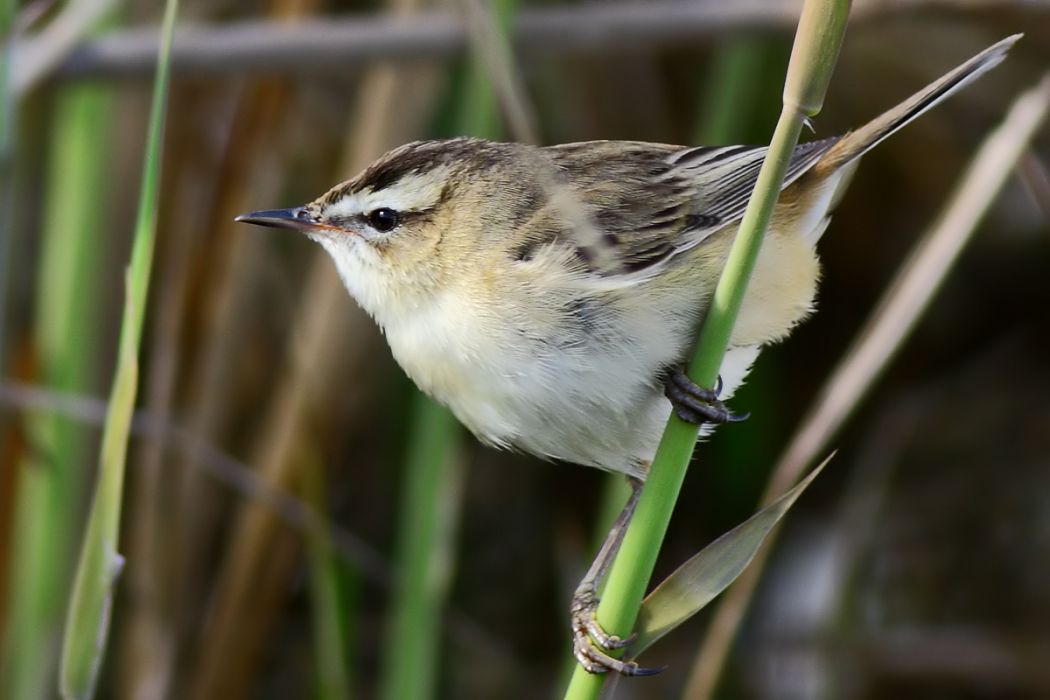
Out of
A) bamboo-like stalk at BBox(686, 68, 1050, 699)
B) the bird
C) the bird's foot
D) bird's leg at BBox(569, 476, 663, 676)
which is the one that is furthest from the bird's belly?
bamboo-like stalk at BBox(686, 68, 1050, 699)

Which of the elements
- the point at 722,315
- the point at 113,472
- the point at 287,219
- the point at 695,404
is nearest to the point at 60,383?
the point at 287,219

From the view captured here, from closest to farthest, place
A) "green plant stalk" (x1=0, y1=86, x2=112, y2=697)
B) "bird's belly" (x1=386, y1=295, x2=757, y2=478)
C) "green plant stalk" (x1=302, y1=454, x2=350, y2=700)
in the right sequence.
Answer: "bird's belly" (x1=386, y1=295, x2=757, y2=478)
"green plant stalk" (x1=302, y1=454, x2=350, y2=700)
"green plant stalk" (x1=0, y1=86, x2=112, y2=697)

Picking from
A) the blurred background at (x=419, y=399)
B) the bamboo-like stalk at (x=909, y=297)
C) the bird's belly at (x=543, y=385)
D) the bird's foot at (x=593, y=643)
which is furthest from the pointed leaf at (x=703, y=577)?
the blurred background at (x=419, y=399)

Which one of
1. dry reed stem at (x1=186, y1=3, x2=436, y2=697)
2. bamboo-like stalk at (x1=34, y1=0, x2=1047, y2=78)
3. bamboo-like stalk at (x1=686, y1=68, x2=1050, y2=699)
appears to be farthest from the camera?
dry reed stem at (x1=186, y1=3, x2=436, y2=697)

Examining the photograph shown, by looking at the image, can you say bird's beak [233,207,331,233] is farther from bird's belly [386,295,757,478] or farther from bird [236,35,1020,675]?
bird's belly [386,295,757,478]

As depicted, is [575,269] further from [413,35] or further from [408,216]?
[413,35]

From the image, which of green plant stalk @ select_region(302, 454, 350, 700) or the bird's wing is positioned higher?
the bird's wing

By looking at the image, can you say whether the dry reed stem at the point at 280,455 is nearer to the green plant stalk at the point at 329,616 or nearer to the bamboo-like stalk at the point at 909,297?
the green plant stalk at the point at 329,616

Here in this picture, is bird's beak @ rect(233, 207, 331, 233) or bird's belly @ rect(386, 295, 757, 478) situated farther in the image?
bird's beak @ rect(233, 207, 331, 233)
